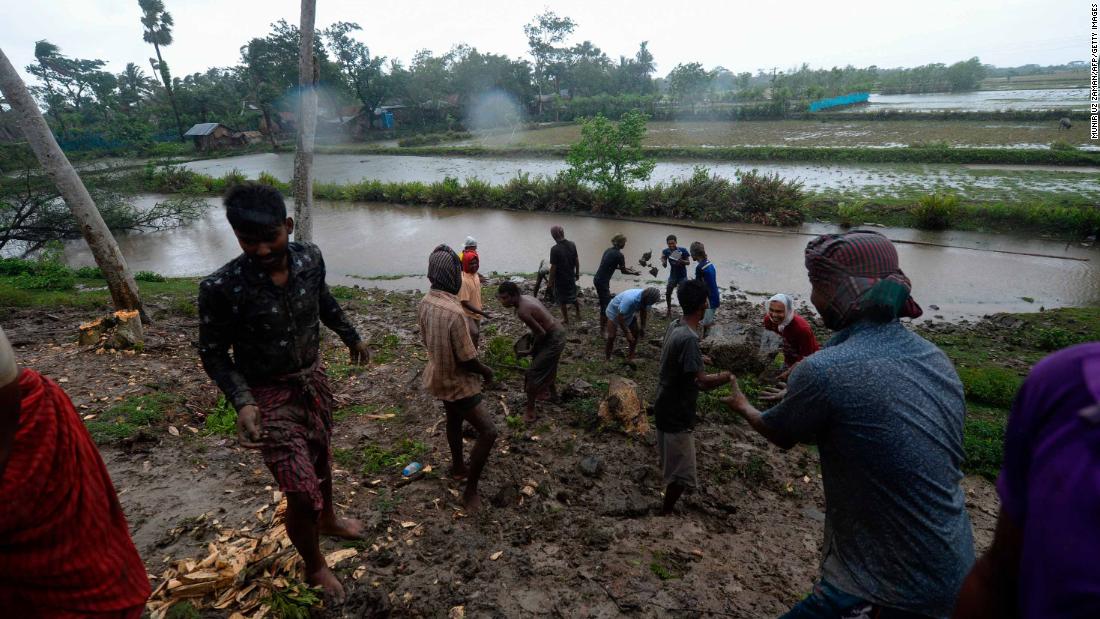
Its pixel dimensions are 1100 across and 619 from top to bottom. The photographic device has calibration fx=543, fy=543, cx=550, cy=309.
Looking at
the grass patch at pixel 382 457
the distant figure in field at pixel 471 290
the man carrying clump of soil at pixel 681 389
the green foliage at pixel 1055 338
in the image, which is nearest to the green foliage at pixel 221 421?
the grass patch at pixel 382 457

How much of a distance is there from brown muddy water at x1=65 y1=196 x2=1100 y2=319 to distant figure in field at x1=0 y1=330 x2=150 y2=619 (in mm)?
9806

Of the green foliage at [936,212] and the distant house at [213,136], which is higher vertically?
the distant house at [213,136]

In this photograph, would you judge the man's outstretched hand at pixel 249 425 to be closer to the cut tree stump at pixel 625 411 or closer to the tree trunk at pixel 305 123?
the cut tree stump at pixel 625 411

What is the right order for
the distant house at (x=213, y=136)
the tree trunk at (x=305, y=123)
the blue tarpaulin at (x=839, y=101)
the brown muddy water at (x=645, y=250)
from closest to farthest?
the tree trunk at (x=305, y=123) < the brown muddy water at (x=645, y=250) < the blue tarpaulin at (x=839, y=101) < the distant house at (x=213, y=136)

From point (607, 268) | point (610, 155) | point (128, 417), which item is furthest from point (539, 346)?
point (610, 155)

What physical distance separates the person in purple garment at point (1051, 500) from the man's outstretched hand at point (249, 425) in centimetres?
241

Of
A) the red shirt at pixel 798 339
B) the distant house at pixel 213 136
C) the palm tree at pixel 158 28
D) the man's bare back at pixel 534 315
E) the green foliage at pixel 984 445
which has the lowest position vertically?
the green foliage at pixel 984 445

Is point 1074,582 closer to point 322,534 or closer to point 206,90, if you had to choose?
point 322,534

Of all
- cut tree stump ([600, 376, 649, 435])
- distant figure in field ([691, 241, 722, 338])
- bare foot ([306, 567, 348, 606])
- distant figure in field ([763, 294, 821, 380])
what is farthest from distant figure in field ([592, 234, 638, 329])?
bare foot ([306, 567, 348, 606])

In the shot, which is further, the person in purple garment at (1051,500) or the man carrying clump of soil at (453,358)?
the man carrying clump of soil at (453,358)

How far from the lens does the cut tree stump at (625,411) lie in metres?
4.78

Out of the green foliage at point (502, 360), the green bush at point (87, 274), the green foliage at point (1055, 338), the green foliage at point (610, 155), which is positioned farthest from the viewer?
the green foliage at point (610, 155)

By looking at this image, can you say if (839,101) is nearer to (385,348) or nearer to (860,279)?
(385,348)

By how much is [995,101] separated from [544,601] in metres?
50.6
